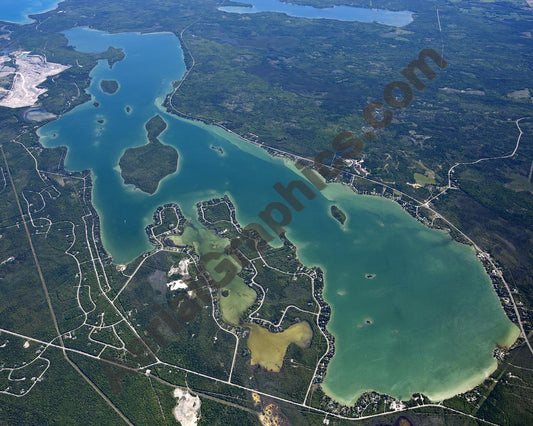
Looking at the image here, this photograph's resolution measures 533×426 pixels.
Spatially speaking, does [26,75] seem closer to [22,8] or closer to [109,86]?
[109,86]

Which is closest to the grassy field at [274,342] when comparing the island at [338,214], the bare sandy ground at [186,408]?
the bare sandy ground at [186,408]

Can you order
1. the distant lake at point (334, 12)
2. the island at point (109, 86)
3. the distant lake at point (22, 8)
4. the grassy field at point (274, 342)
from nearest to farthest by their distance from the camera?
the grassy field at point (274, 342) → the island at point (109, 86) → the distant lake at point (334, 12) → the distant lake at point (22, 8)

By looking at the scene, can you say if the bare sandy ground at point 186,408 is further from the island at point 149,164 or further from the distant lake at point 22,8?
the distant lake at point 22,8

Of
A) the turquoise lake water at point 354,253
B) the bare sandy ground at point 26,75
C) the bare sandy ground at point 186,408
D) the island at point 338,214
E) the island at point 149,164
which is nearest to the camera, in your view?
the bare sandy ground at point 186,408

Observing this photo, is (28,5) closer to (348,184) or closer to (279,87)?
(279,87)

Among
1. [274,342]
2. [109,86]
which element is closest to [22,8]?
[109,86]
